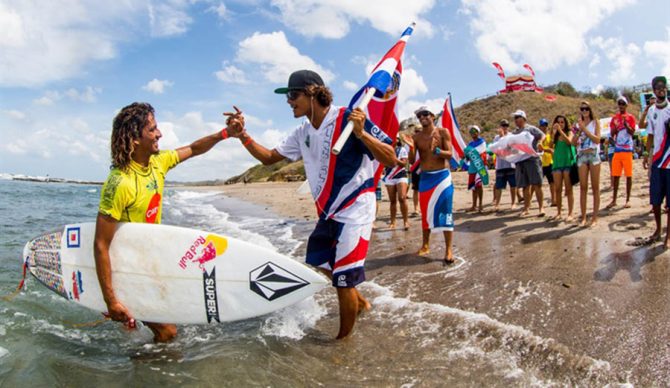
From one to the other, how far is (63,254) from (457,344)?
3164 mm

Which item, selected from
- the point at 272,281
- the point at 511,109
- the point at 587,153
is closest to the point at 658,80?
the point at 587,153

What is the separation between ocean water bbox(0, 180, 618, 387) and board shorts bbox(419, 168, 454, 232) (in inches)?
53.3

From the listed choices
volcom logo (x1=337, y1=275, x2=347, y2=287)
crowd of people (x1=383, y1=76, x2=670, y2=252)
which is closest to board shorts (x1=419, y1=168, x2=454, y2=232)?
crowd of people (x1=383, y1=76, x2=670, y2=252)

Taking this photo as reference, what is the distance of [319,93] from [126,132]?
4.59 ft

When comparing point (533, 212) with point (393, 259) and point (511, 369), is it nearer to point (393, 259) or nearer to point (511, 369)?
point (393, 259)

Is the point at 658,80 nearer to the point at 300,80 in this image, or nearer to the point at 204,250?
the point at 300,80

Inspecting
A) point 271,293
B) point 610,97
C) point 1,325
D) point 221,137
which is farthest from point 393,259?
point 610,97

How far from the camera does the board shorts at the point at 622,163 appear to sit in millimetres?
7980

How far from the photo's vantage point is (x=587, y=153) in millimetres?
Result: 6879

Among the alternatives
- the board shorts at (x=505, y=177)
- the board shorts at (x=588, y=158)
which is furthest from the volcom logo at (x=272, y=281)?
the board shorts at (x=505, y=177)

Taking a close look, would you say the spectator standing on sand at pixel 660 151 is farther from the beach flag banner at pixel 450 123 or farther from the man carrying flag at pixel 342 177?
the man carrying flag at pixel 342 177

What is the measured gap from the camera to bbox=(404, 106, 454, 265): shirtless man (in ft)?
18.7

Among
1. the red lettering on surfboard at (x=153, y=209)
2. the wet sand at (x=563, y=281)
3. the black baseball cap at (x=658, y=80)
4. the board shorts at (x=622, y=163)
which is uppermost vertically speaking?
the black baseball cap at (x=658, y=80)

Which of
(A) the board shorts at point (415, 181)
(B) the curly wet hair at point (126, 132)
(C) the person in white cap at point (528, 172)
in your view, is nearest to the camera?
(B) the curly wet hair at point (126, 132)
